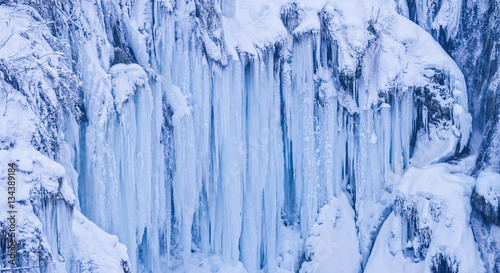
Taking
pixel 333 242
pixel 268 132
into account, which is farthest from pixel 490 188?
pixel 268 132

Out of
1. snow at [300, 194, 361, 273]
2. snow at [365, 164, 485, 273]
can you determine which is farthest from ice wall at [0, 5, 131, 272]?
snow at [365, 164, 485, 273]

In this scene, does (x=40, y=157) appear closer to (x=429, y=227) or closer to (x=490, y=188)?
(x=429, y=227)

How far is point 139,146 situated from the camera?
1043 cm

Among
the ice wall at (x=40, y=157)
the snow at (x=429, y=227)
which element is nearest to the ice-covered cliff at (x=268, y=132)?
the snow at (x=429, y=227)

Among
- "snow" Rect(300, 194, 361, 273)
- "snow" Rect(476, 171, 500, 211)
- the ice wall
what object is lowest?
"snow" Rect(300, 194, 361, 273)

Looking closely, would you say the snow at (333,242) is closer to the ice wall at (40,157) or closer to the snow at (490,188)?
the snow at (490,188)

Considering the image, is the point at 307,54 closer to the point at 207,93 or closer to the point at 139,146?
the point at 207,93

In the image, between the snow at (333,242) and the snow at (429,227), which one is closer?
the snow at (429,227)

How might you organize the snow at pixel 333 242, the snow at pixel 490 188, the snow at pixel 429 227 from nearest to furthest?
the snow at pixel 490 188 < the snow at pixel 429 227 < the snow at pixel 333 242

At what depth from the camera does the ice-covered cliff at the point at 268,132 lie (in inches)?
387

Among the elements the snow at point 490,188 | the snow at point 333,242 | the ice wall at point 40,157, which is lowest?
the snow at point 333,242

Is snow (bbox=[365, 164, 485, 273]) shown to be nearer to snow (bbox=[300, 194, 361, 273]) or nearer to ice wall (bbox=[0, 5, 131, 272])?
snow (bbox=[300, 194, 361, 273])

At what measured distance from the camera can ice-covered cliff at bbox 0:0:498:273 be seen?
9828 millimetres

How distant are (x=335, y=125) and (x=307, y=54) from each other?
5.47 feet
